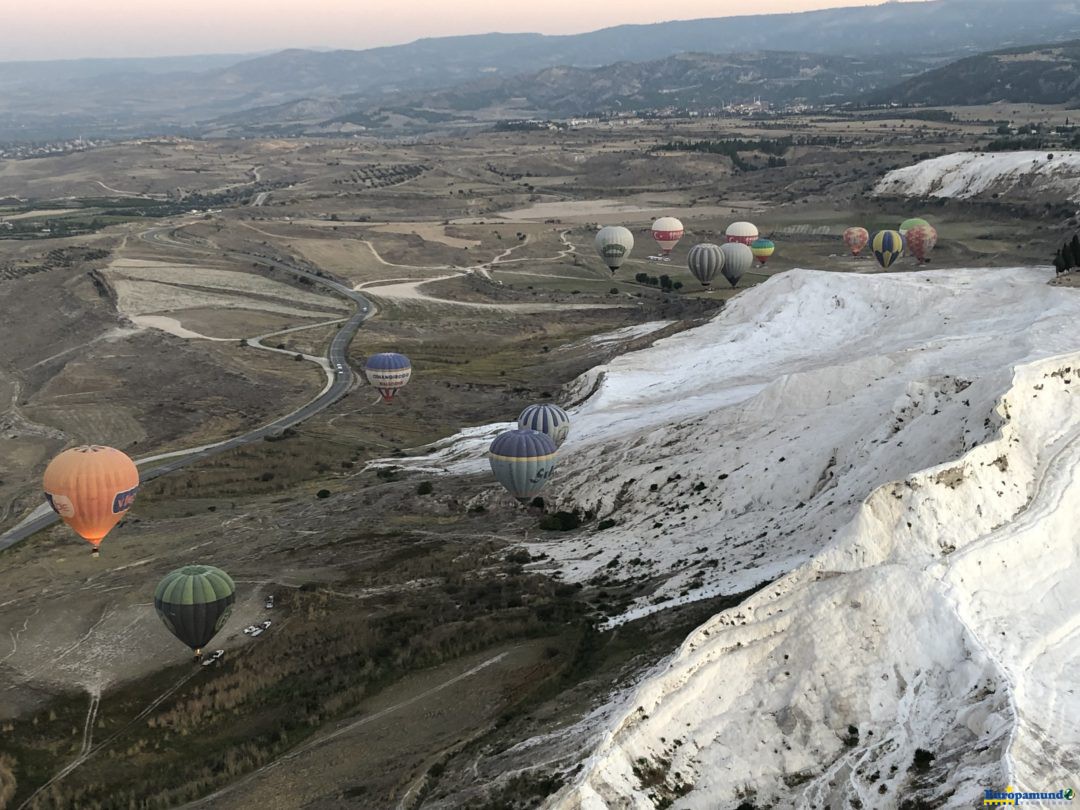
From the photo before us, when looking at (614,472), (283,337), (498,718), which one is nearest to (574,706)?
(498,718)

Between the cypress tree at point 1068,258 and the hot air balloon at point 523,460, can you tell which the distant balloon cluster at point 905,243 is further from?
the hot air balloon at point 523,460

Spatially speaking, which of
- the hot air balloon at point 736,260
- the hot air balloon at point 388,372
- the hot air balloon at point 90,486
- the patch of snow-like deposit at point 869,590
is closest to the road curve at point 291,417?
the hot air balloon at point 388,372

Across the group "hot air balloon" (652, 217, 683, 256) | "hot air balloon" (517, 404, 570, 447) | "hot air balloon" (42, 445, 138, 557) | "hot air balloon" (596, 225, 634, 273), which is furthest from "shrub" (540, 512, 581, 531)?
"hot air balloon" (652, 217, 683, 256)

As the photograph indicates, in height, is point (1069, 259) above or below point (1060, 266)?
above

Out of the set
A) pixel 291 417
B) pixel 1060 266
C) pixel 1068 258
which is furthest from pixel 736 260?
pixel 291 417

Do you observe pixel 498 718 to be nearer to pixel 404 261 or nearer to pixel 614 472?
pixel 614 472

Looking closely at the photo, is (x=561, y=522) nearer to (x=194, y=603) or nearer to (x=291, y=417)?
(x=194, y=603)
